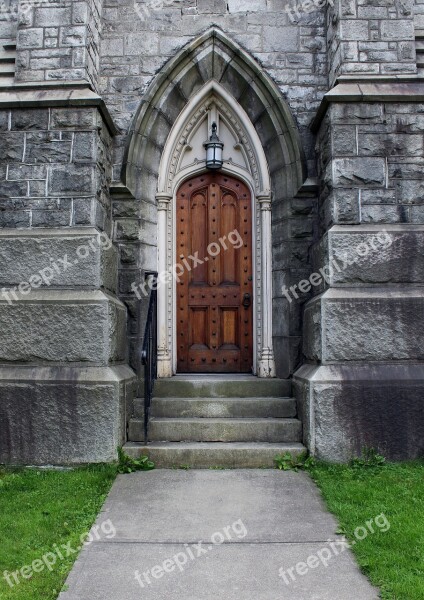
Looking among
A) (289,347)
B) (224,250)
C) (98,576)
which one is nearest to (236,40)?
(224,250)

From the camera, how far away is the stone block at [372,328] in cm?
522

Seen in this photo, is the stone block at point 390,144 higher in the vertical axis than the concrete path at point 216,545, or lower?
higher

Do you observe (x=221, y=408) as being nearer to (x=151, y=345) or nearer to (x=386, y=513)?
(x=151, y=345)

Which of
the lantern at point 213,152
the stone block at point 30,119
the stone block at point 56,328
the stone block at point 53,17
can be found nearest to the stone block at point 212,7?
the lantern at point 213,152

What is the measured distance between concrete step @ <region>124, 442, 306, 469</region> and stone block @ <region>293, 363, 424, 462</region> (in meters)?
0.32

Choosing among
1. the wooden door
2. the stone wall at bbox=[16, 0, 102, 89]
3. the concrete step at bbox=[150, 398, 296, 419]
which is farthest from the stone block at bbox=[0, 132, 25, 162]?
the concrete step at bbox=[150, 398, 296, 419]

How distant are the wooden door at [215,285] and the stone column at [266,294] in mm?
236

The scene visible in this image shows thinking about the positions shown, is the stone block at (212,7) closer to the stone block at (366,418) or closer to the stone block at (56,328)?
the stone block at (56,328)

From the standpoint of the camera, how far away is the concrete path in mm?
3041

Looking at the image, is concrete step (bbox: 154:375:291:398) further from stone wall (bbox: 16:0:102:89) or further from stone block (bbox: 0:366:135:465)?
stone wall (bbox: 16:0:102:89)

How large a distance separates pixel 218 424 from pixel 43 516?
1.95 meters

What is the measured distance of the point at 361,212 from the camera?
5469 millimetres

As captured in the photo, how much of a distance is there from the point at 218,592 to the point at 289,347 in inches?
136

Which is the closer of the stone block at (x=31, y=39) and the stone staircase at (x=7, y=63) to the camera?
the stone block at (x=31, y=39)
